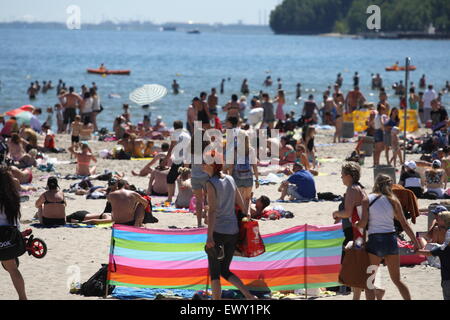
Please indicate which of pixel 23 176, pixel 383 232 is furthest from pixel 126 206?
pixel 23 176

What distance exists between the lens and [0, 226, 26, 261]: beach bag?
6.94 metres

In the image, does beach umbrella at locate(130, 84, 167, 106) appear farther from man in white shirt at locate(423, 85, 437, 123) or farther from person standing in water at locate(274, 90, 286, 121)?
man in white shirt at locate(423, 85, 437, 123)

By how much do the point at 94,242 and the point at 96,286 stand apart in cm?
→ 229

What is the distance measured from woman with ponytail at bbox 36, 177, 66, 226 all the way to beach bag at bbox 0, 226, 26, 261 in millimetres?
3855

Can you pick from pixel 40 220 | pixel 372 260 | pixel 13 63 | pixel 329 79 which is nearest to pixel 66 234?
pixel 40 220

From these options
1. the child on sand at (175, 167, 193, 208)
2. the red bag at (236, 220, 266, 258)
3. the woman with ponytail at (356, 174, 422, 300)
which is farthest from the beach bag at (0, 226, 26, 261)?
the child on sand at (175, 167, 193, 208)

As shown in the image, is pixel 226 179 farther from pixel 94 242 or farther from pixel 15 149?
pixel 15 149

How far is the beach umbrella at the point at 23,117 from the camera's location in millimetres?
21489

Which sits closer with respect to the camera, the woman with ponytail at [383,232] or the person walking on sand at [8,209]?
the woman with ponytail at [383,232]

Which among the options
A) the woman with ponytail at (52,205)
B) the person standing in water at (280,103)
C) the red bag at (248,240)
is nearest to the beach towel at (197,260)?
the red bag at (248,240)

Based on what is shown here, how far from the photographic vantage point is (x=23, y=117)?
21.7 meters

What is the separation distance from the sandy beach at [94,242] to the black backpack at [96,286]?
11 cm

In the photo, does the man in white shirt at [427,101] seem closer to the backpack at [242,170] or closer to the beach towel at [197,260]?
the backpack at [242,170]

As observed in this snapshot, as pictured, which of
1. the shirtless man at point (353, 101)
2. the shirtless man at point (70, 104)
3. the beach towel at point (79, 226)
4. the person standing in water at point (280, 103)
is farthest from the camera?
the shirtless man at point (353, 101)
